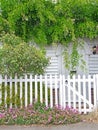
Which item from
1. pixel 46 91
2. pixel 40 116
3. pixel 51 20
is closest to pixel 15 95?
pixel 46 91

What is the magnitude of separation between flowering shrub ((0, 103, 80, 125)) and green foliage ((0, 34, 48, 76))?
1302 mm

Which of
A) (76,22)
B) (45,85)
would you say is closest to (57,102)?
(45,85)

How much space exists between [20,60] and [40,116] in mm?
1929

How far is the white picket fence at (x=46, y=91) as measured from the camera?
1076cm

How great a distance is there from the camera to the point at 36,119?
→ 9.60 meters

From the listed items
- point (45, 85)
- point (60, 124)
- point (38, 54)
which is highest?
point (38, 54)

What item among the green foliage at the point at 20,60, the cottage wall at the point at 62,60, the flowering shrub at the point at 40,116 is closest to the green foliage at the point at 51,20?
the cottage wall at the point at 62,60

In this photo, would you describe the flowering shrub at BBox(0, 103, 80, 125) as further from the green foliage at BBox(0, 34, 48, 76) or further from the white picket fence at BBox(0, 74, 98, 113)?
the green foliage at BBox(0, 34, 48, 76)

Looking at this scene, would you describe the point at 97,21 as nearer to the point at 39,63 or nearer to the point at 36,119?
the point at 39,63

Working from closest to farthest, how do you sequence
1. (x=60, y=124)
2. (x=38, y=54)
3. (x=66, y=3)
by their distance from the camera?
(x=60, y=124), (x=38, y=54), (x=66, y=3)

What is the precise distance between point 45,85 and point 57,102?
2.01 ft

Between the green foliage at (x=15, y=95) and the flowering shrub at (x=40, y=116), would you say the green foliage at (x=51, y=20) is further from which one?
the flowering shrub at (x=40, y=116)

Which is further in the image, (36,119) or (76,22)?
(76,22)

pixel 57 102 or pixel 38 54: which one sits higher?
pixel 38 54
